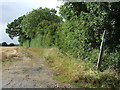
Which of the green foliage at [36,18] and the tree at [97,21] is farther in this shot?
the green foliage at [36,18]

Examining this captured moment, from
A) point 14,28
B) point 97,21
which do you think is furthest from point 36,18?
point 97,21

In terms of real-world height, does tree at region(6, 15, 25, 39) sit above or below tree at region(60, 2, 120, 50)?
above

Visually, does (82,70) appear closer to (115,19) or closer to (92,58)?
(92,58)

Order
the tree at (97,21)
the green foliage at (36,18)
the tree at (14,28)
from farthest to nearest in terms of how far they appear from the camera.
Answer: the tree at (14,28) < the green foliage at (36,18) < the tree at (97,21)

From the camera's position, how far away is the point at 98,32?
885 cm

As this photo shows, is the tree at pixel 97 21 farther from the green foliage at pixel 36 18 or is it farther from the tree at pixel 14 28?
the tree at pixel 14 28

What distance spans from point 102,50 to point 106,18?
1.18m

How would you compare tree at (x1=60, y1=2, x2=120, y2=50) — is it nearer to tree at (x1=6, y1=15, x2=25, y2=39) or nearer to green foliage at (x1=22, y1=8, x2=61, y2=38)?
green foliage at (x1=22, y1=8, x2=61, y2=38)

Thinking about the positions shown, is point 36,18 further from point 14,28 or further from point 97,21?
point 97,21

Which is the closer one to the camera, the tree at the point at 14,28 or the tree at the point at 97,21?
the tree at the point at 97,21

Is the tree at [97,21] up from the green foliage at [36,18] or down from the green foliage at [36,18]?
down

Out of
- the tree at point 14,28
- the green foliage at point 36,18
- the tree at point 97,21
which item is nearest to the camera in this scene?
the tree at point 97,21

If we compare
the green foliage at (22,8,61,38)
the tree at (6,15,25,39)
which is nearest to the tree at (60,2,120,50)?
the green foliage at (22,8,61,38)

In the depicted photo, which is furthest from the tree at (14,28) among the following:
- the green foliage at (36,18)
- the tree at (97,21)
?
the tree at (97,21)
